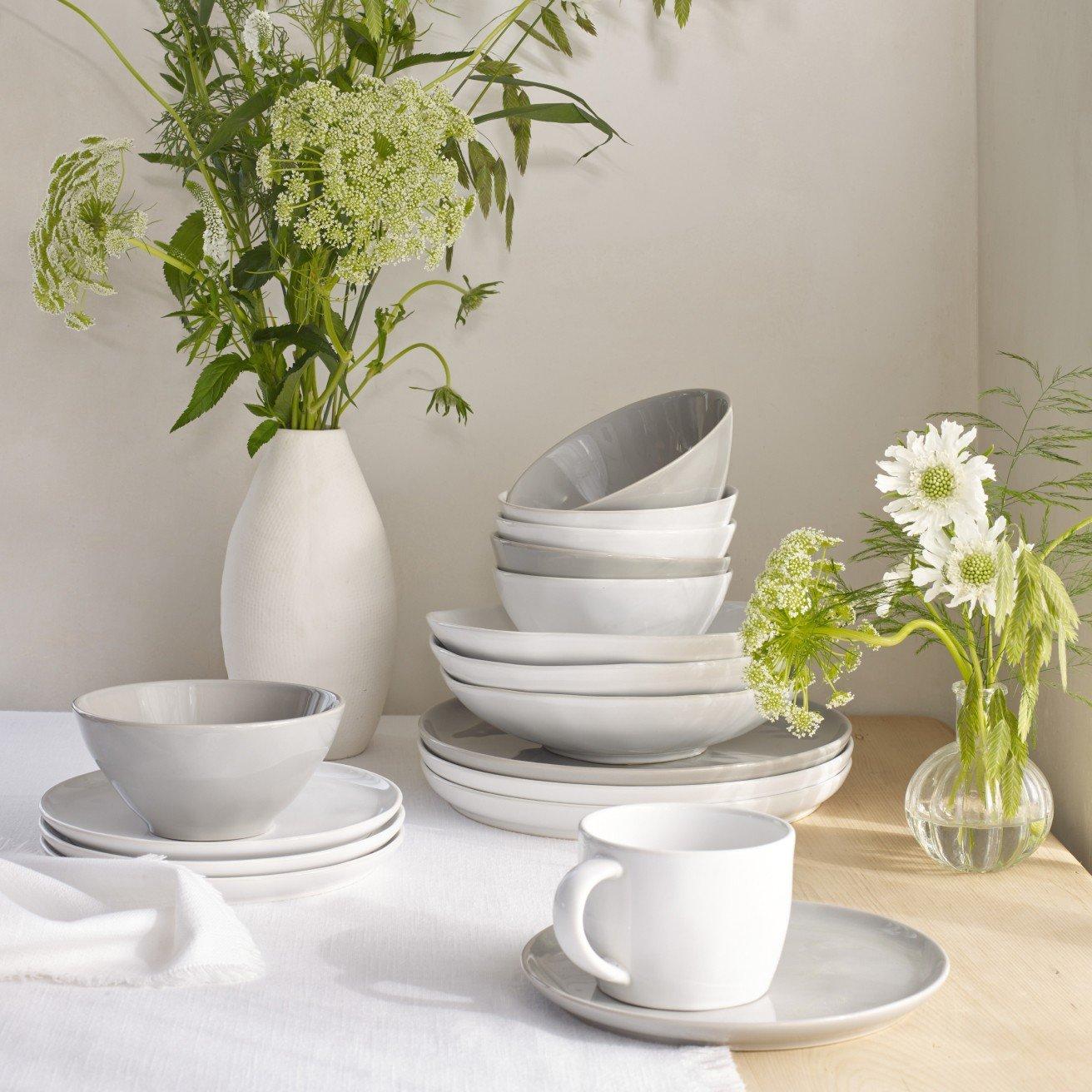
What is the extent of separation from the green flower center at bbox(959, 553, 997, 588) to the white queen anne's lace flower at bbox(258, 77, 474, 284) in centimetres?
46

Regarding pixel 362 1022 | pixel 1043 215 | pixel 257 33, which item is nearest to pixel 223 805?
pixel 362 1022

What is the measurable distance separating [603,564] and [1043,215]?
0.47 metres

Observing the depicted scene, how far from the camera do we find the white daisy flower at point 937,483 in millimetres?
697

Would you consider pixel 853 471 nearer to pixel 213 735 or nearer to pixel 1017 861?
pixel 1017 861

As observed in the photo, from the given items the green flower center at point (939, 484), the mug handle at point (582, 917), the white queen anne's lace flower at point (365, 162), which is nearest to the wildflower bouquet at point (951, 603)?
the green flower center at point (939, 484)

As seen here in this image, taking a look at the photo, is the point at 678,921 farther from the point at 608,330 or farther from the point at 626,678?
the point at 608,330

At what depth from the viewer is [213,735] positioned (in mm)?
635

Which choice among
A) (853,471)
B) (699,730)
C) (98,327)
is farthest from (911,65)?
(98,327)

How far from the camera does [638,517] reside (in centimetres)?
85

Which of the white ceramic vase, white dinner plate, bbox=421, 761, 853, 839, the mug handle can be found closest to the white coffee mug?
the mug handle

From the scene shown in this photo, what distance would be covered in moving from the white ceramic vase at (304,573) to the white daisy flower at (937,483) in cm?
47

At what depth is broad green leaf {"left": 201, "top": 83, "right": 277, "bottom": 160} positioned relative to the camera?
0.91 m

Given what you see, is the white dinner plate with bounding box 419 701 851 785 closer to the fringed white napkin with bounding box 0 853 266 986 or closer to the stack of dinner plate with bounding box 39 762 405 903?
the stack of dinner plate with bounding box 39 762 405 903

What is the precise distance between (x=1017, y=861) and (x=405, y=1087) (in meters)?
0.45
